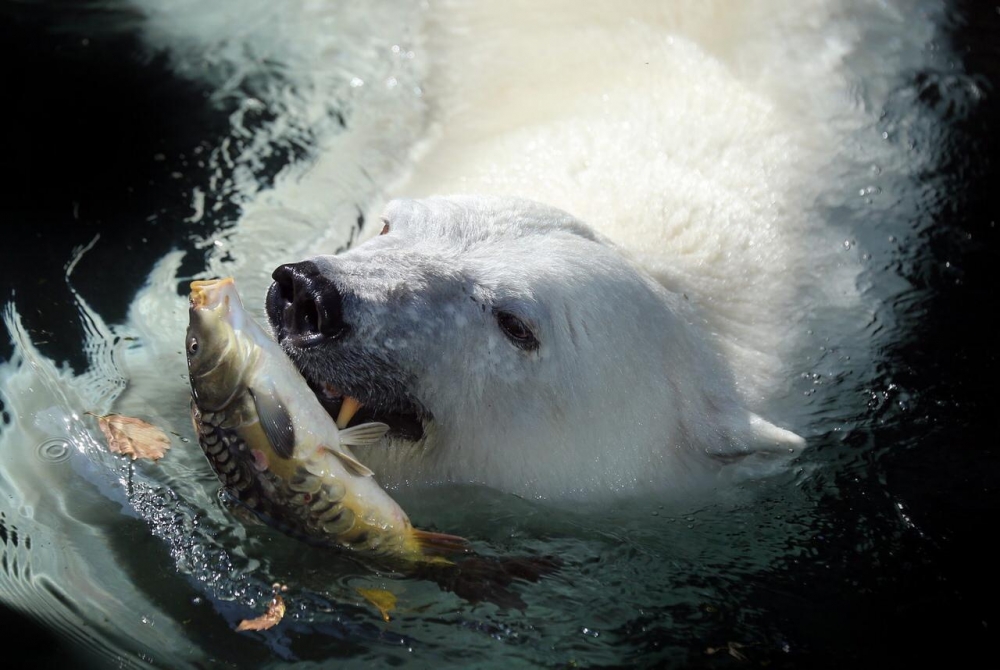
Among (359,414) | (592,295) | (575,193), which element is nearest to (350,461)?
(359,414)

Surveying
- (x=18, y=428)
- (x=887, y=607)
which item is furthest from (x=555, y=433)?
(x=18, y=428)

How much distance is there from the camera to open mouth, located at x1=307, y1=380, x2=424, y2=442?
2939mm

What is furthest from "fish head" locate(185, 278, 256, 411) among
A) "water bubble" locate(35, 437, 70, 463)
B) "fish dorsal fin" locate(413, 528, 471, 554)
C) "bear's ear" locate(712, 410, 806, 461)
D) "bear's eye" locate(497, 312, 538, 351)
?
"bear's ear" locate(712, 410, 806, 461)

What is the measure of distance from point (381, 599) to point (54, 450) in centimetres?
116

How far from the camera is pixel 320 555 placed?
2.95 meters

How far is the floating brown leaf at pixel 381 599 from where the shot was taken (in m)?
2.82

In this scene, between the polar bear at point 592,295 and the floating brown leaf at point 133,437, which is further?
the floating brown leaf at point 133,437

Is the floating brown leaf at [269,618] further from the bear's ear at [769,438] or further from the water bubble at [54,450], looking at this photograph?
the bear's ear at [769,438]

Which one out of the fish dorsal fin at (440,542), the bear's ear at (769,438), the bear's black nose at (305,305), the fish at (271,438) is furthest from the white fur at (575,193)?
the fish at (271,438)

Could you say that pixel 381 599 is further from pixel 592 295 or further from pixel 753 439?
pixel 753 439

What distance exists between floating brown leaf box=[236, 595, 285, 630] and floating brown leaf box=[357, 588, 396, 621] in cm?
21

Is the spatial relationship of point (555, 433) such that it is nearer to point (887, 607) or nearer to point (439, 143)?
point (887, 607)

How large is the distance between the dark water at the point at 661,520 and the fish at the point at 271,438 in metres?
0.37

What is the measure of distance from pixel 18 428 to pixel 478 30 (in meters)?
3.36
